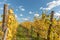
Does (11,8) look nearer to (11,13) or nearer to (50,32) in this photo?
(11,13)

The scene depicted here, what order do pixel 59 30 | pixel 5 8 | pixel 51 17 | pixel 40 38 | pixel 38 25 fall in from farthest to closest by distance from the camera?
pixel 40 38 < pixel 38 25 < pixel 59 30 < pixel 51 17 < pixel 5 8

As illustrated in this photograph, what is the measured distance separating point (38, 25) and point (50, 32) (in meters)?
6.94

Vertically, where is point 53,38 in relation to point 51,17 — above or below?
below

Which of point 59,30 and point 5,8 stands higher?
point 5,8

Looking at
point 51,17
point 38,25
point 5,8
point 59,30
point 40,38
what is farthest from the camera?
point 40,38

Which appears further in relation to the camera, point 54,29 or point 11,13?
point 11,13

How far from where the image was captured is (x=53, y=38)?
12.6 meters

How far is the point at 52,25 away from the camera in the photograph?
12.3 metres

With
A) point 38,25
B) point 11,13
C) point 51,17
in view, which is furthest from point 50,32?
→ point 38,25

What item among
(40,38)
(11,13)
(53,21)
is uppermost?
(11,13)

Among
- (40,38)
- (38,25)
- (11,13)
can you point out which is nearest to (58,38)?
(11,13)

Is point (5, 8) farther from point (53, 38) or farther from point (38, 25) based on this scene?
point (38, 25)

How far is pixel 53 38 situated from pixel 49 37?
0.45m

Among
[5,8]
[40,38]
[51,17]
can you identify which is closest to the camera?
[5,8]
